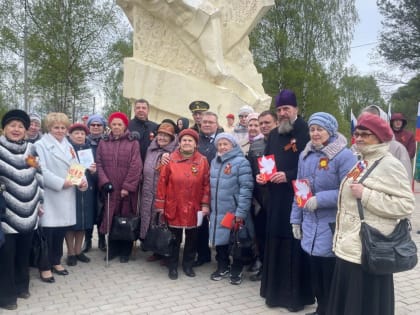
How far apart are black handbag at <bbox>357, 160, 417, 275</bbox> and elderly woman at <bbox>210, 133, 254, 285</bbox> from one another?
1.80m

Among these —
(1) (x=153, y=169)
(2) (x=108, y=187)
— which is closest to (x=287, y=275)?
(1) (x=153, y=169)

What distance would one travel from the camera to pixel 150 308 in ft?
12.5

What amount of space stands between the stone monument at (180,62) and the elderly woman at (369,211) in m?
5.50

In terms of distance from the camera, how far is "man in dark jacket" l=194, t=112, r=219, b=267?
4.96m

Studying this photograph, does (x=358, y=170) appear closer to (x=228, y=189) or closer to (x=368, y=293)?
(x=368, y=293)

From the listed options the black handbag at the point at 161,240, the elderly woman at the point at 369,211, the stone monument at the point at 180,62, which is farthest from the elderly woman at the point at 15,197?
the stone monument at the point at 180,62

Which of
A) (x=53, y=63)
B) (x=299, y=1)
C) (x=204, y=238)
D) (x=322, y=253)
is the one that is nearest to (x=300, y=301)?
(x=322, y=253)

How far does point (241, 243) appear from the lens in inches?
170

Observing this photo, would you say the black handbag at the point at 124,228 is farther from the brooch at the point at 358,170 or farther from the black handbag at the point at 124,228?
the brooch at the point at 358,170

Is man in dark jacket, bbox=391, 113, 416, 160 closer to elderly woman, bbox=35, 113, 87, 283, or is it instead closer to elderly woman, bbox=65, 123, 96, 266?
elderly woman, bbox=65, 123, 96, 266

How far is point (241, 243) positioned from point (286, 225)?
700mm

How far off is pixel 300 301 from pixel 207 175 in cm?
153

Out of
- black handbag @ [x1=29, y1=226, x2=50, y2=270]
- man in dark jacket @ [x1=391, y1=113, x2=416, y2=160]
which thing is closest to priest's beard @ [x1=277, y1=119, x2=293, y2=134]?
black handbag @ [x1=29, y1=226, x2=50, y2=270]

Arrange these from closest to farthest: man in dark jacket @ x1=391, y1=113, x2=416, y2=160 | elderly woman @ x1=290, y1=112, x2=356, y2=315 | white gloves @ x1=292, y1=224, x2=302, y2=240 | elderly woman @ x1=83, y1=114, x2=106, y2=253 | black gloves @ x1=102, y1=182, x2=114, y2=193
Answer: elderly woman @ x1=290, y1=112, x2=356, y2=315
white gloves @ x1=292, y1=224, x2=302, y2=240
black gloves @ x1=102, y1=182, x2=114, y2=193
elderly woman @ x1=83, y1=114, x2=106, y2=253
man in dark jacket @ x1=391, y1=113, x2=416, y2=160
